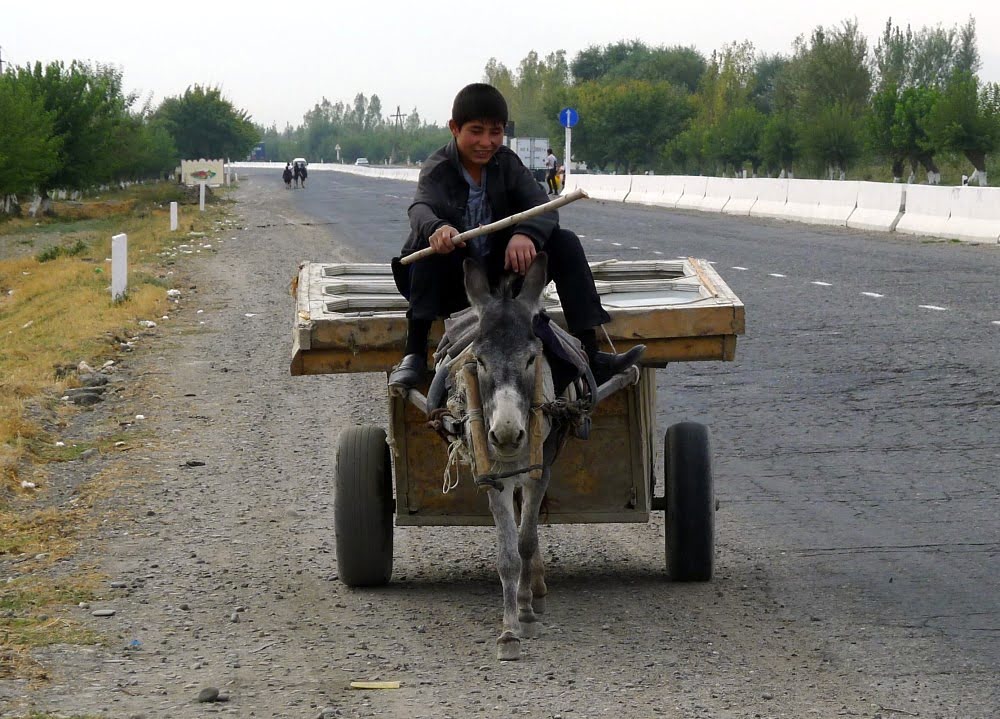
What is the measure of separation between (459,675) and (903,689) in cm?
163

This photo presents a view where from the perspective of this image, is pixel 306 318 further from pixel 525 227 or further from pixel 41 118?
pixel 41 118

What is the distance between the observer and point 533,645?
19.9 feet

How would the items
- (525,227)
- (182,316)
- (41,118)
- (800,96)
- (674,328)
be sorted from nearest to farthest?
(525,227) < (674,328) < (182,316) < (41,118) < (800,96)

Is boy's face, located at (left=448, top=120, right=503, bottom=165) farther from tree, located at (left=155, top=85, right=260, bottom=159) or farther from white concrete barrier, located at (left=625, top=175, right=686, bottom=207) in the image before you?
tree, located at (left=155, top=85, right=260, bottom=159)

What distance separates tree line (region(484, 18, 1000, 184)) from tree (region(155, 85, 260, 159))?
91.6 ft

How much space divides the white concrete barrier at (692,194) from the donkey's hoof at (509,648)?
43.0m

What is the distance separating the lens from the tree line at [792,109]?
64.7 metres

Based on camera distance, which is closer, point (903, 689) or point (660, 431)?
point (903, 689)

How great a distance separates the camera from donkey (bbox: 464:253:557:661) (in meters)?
5.56

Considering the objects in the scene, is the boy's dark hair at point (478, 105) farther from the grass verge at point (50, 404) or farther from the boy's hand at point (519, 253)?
the grass verge at point (50, 404)

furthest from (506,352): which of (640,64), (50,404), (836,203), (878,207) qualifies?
(640,64)

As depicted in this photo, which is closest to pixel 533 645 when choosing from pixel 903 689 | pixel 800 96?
pixel 903 689

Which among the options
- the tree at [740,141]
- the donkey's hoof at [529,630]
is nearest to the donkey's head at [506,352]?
the donkey's hoof at [529,630]

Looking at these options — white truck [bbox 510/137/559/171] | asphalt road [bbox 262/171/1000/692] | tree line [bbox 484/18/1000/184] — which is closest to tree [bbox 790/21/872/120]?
tree line [bbox 484/18/1000/184]
